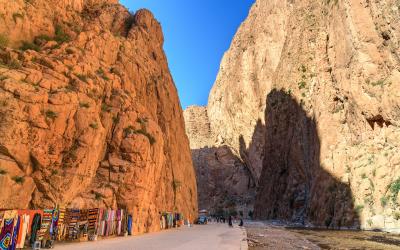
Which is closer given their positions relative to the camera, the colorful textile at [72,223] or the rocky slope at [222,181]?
the colorful textile at [72,223]

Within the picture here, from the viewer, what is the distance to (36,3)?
27.4 metres

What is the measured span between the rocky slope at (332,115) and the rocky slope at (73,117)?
78.0 feet

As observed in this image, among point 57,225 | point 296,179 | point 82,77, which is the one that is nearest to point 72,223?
point 57,225

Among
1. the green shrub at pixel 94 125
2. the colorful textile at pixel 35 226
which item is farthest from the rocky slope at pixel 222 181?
the colorful textile at pixel 35 226

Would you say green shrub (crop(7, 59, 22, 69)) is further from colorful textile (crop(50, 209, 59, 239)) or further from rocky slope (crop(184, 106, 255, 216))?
rocky slope (crop(184, 106, 255, 216))

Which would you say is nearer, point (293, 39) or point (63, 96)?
point (63, 96)

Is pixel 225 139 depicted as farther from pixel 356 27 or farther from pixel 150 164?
Answer: pixel 150 164

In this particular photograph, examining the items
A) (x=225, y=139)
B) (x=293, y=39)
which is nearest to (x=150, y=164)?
(x=293, y=39)

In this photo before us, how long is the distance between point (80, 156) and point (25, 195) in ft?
14.4

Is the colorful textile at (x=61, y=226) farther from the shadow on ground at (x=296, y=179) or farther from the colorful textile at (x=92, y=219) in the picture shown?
the shadow on ground at (x=296, y=179)

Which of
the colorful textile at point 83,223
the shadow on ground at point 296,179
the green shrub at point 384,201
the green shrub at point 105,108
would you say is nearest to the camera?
the colorful textile at point 83,223

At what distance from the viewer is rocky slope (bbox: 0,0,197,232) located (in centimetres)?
1900

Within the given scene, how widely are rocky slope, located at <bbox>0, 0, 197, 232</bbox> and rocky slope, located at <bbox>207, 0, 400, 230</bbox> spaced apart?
23786 millimetres

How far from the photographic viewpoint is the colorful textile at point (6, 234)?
12.1m
